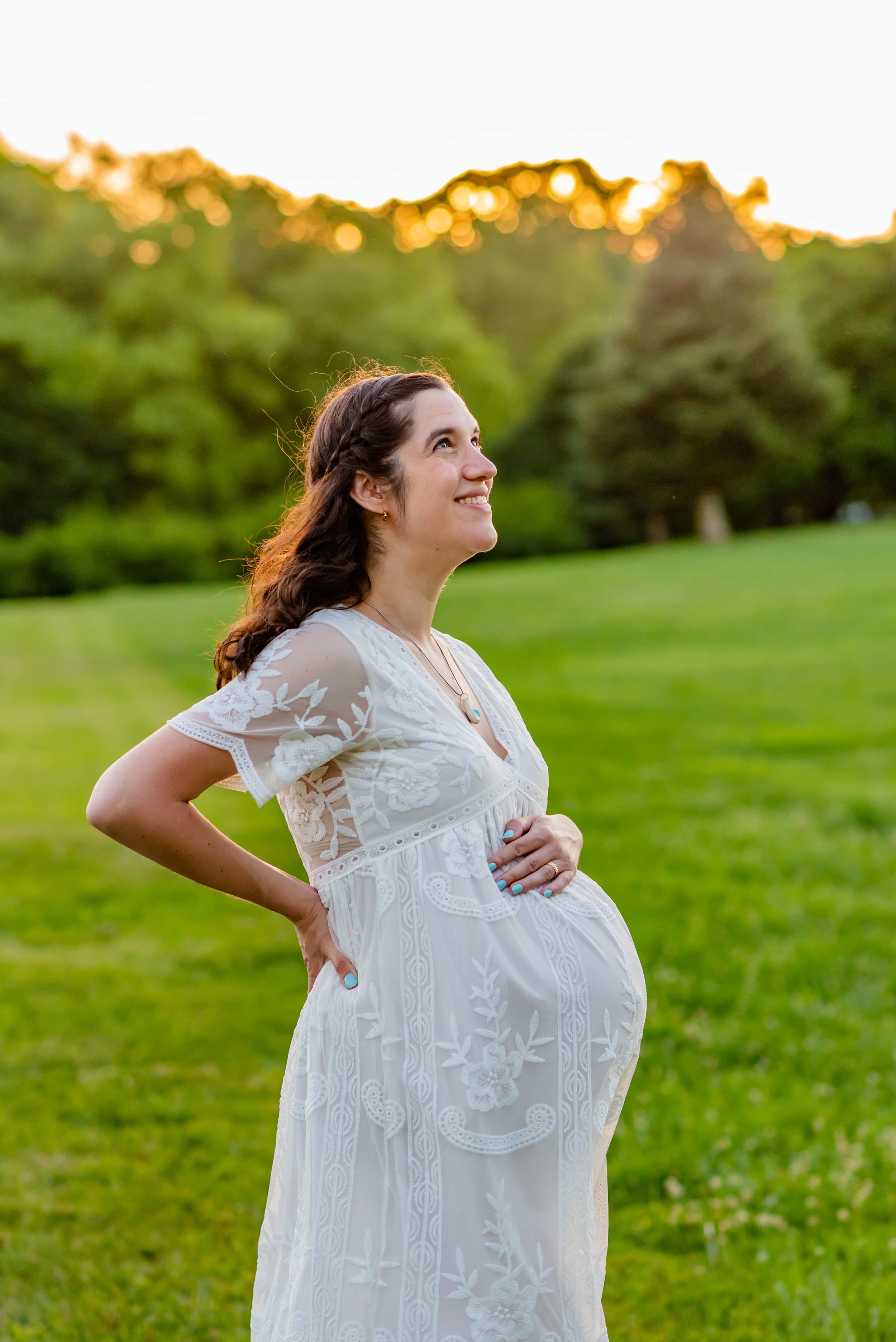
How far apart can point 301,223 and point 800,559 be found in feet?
95.6

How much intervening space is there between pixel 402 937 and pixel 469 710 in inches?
19.3

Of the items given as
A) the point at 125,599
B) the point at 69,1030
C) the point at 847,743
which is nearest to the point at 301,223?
the point at 125,599

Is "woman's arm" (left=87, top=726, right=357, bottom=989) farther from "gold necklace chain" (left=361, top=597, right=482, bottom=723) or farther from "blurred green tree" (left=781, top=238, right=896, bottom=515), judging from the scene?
"blurred green tree" (left=781, top=238, right=896, bottom=515)

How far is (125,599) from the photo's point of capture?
88.5 ft

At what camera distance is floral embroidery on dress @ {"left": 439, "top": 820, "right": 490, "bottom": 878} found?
7.25ft

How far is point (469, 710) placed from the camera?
2.46 metres

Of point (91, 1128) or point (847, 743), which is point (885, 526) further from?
point (91, 1128)

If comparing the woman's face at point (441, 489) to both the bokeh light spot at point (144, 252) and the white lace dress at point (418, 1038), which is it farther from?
the bokeh light spot at point (144, 252)

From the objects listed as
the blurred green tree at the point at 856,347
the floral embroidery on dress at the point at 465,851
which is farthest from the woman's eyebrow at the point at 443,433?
the blurred green tree at the point at 856,347

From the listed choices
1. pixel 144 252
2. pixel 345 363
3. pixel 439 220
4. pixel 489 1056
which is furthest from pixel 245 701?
pixel 439 220

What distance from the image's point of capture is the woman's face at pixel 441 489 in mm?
2324

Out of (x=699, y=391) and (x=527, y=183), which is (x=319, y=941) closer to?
(x=699, y=391)

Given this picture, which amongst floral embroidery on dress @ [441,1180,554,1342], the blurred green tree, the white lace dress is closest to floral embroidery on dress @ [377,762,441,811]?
the white lace dress

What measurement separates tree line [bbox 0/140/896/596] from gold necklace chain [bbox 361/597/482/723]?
114ft
